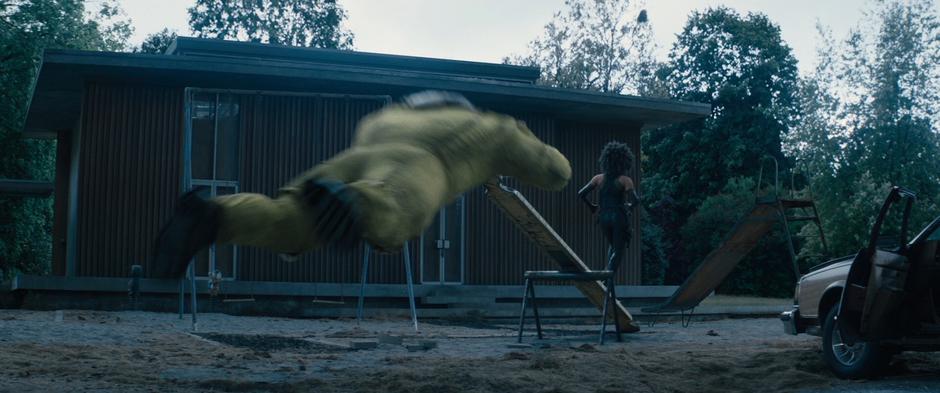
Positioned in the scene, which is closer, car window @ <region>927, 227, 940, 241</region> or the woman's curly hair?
car window @ <region>927, 227, 940, 241</region>

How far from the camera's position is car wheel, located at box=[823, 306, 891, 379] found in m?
8.81

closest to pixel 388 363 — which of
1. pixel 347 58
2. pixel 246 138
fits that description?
pixel 246 138

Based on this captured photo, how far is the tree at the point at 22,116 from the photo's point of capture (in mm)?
29500

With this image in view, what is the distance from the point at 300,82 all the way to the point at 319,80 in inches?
26.9

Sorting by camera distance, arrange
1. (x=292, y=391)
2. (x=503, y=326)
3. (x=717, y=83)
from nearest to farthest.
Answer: (x=292, y=391) → (x=503, y=326) → (x=717, y=83)

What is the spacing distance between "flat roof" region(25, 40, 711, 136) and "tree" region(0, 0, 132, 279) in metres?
6.87

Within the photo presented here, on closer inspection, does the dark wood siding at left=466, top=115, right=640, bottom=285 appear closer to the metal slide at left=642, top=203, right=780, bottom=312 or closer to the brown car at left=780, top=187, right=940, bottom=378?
the metal slide at left=642, top=203, right=780, bottom=312

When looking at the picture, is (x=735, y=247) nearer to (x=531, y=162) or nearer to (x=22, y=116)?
(x=531, y=162)

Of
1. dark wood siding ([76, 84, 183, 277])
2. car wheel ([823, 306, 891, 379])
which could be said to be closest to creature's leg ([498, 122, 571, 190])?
car wheel ([823, 306, 891, 379])

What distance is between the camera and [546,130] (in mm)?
21625

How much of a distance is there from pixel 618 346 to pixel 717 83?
4392cm

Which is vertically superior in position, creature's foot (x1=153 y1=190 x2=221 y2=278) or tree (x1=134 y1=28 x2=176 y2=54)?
tree (x1=134 y1=28 x2=176 y2=54)

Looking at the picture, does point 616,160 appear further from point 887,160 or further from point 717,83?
point 717,83

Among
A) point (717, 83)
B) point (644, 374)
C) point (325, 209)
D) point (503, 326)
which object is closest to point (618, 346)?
point (644, 374)
